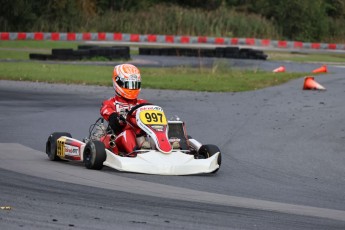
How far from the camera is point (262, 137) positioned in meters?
12.8

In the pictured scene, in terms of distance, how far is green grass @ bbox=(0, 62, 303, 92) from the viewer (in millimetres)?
20719

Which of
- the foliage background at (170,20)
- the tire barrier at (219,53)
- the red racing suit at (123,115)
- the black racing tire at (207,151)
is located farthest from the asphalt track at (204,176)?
the foliage background at (170,20)

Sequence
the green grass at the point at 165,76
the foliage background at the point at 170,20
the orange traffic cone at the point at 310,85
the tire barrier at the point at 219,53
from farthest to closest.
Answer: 1. the foliage background at the point at 170,20
2. the tire barrier at the point at 219,53
3. the green grass at the point at 165,76
4. the orange traffic cone at the point at 310,85

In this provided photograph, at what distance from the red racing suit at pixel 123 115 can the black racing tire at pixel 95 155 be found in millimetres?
370

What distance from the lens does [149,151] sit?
9.30 m

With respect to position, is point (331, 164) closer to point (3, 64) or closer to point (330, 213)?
point (330, 213)

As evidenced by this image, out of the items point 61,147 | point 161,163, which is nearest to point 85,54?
point 61,147

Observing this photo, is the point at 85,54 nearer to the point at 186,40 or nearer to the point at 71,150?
the point at 186,40

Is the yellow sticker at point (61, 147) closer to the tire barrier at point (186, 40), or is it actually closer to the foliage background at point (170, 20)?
the tire barrier at point (186, 40)

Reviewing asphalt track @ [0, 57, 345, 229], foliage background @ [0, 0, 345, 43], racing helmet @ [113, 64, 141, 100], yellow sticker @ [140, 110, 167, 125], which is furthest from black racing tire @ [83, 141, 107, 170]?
foliage background @ [0, 0, 345, 43]

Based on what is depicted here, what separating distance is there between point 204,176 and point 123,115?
1.22 meters

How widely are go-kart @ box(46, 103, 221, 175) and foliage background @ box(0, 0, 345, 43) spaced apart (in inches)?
1386

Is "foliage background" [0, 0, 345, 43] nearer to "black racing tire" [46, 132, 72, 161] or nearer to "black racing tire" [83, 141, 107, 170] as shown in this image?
"black racing tire" [46, 132, 72, 161]

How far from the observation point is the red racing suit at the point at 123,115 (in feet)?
31.5
